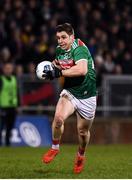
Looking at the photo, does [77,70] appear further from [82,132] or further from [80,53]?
[82,132]

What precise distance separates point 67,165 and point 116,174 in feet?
6.87

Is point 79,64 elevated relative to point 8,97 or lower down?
elevated

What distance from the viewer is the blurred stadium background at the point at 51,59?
23.2m

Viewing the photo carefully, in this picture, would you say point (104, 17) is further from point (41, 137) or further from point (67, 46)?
point (67, 46)

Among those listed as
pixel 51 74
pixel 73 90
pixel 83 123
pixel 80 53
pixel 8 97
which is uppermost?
pixel 80 53

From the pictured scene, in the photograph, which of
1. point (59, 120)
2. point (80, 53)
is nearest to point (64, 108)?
point (59, 120)

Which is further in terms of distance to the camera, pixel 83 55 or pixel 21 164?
pixel 21 164

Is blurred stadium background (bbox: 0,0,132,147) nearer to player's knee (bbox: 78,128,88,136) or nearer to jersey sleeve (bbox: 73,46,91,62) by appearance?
player's knee (bbox: 78,128,88,136)

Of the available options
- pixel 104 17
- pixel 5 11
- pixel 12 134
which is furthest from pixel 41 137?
pixel 104 17

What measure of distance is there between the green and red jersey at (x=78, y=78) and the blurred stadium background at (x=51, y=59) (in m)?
10.0

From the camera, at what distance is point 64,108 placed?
12.4 m

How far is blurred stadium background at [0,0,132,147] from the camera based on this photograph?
2325cm

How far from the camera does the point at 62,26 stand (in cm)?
1233

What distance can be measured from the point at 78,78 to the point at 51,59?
10.8 m
